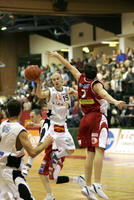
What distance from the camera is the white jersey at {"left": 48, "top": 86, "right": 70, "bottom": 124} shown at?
22.4ft

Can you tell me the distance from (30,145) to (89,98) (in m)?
1.65

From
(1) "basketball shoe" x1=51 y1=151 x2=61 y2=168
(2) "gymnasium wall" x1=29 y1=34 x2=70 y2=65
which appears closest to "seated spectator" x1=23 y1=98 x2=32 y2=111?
(2) "gymnasium wall" x1=29 y1=34 x2=70 y2=65

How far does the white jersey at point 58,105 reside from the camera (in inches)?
268

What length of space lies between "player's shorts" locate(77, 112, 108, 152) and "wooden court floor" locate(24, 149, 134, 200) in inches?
35.2

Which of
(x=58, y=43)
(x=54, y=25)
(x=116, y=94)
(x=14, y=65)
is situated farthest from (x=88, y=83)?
(x=14, y=65)

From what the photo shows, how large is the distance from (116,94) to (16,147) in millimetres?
12792

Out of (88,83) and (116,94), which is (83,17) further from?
(88,83)

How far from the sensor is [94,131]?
6.07 metres

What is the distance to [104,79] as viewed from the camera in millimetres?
18359

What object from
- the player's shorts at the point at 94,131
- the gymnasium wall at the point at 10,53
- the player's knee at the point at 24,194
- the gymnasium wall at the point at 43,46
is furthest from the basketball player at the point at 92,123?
the gymnasium wall at the point at 10,53

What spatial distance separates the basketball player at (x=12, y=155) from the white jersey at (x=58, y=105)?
78.5 inches

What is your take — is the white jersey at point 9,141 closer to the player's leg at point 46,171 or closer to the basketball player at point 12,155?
the basketball player at point 12,155

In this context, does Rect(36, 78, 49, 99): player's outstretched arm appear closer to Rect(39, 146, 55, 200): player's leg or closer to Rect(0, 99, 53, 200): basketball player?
Rect(39, 146, 55, 200): player's leg

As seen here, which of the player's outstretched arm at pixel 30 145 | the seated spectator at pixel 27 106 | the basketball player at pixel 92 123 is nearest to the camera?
the player's outstretched arm at pixel 30 145
